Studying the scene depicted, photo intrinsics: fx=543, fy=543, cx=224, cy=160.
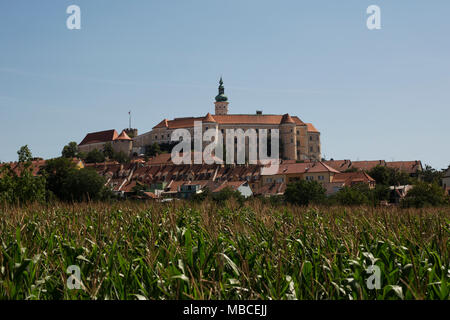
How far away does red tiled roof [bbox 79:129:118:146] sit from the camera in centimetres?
17725

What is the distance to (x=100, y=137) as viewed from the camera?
181375 mm

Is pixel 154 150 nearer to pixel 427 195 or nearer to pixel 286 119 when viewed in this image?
pixel 286 119

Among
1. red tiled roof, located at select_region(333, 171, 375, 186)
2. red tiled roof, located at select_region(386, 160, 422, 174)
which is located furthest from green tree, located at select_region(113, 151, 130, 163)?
red tiled roof, located at select_region(386, 160, 422, 174)

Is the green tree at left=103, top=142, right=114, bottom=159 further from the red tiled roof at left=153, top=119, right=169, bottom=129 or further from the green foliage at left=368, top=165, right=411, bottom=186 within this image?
the green foliage at left=368, top=165, right=411, bottom=186

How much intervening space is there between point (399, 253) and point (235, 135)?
539ft

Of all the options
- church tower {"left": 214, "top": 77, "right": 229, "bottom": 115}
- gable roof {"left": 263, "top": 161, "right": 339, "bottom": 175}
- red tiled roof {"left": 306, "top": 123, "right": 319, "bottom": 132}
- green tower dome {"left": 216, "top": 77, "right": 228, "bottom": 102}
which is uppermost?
green tower dome {"left": 216, "top": 77, "right": 228, "bottom": 102}

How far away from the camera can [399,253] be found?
7.73 metres

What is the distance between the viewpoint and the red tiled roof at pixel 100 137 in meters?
177

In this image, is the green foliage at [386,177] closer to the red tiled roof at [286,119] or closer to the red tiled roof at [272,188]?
the red tiled roof at [272,188]

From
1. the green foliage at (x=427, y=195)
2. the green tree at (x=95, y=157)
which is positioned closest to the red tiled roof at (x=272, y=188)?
the green foliage at (x=427, y=195)

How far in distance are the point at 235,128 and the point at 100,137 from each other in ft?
149

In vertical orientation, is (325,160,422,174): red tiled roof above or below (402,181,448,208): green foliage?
above
